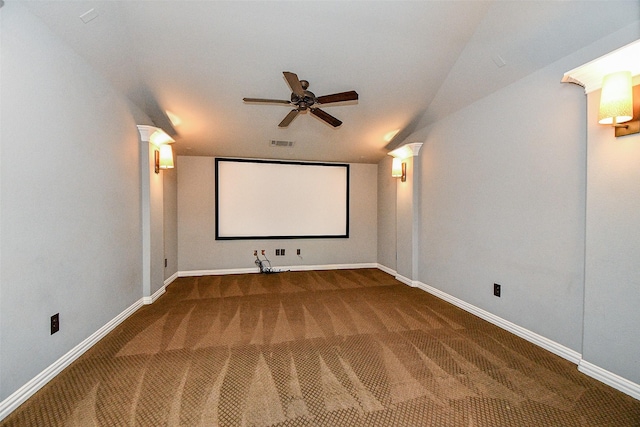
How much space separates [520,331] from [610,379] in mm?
699

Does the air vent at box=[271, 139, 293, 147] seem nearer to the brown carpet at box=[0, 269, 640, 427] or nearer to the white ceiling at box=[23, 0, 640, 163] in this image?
the white ceiling at box=[23, 0, 640, 163]

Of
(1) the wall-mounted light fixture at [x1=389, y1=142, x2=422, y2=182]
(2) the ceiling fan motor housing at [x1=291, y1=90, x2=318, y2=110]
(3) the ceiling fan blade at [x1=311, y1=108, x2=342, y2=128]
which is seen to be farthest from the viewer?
(1) the wall-mounted light fixture at [x1=389, y1=142, x2=422, y2=182]

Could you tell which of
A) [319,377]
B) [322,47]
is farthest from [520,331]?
[322,47]

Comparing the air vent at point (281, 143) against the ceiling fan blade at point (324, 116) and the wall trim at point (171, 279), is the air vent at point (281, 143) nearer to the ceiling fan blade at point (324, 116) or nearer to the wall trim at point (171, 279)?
the ceiling fan blade at point (324, 116)

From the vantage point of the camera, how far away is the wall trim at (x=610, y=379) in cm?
164

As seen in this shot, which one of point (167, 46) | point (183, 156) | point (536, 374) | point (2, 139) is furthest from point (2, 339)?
point (183, 156)

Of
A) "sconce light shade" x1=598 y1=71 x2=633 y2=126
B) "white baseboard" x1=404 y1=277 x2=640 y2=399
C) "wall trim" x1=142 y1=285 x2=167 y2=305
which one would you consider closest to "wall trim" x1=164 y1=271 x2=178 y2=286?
"wall trim" x1=142 y1=285 x2=167 y2=305

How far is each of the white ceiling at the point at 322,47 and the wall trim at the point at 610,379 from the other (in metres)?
2.12

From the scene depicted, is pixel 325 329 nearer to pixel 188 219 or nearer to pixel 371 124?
pixel 371 124

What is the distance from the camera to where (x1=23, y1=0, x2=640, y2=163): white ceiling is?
6.62 feet

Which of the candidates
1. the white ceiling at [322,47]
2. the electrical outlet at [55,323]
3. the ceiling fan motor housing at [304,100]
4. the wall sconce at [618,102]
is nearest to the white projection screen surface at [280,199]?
the white ceiling at [322,47]

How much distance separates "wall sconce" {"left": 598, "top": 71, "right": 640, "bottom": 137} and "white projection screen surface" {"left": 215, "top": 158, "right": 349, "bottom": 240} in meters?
3.99

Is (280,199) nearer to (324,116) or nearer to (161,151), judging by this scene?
(161,151)

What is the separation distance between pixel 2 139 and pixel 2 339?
1089mm
